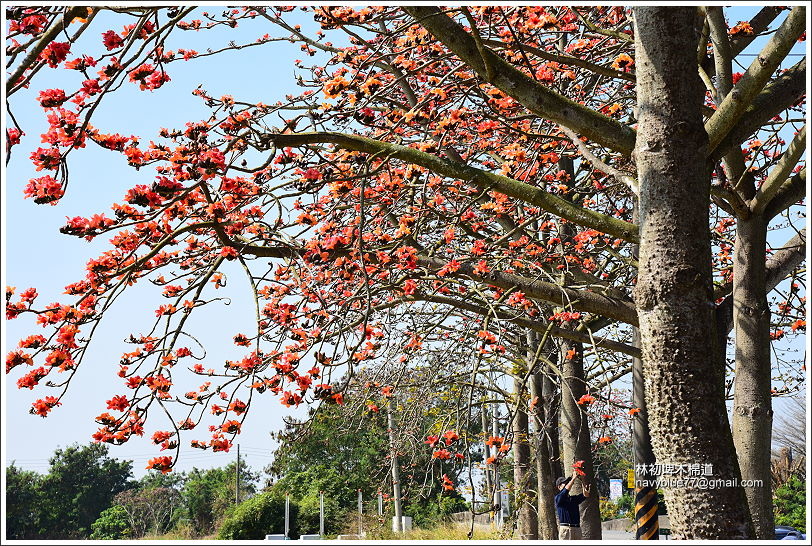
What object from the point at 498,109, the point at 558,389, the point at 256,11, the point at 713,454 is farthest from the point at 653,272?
the point at 558,389

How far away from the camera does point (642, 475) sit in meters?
8.47

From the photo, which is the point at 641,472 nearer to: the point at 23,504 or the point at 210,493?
the point at 210,493

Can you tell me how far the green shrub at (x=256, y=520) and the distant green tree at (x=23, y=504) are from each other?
13.5m

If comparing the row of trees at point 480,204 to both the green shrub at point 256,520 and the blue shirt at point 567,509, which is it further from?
the green shrub at point 256,520

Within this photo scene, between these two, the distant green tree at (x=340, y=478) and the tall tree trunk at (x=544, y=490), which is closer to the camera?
the tall tree trunk at (x=544, y=490)

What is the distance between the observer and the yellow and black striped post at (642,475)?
8273mm

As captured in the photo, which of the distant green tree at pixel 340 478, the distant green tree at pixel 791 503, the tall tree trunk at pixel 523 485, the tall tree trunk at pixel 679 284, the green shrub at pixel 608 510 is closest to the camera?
the tall tree trunk at pixel 679 284

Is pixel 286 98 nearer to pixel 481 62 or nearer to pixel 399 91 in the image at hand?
pixel 399 91

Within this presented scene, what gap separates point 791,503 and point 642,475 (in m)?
10.3

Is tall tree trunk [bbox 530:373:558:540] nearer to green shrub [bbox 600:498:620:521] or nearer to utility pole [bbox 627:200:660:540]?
utility pole [bbox 627:200:660:540]

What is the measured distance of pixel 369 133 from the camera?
6.82m

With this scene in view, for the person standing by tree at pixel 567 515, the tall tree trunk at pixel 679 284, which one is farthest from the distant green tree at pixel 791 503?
the tall tree trunk at pixel 679 284

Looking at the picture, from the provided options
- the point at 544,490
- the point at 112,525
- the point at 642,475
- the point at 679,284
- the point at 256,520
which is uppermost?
the point at 679,284

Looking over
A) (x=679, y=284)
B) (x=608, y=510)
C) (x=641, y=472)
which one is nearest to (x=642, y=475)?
(x=641, y=472)
